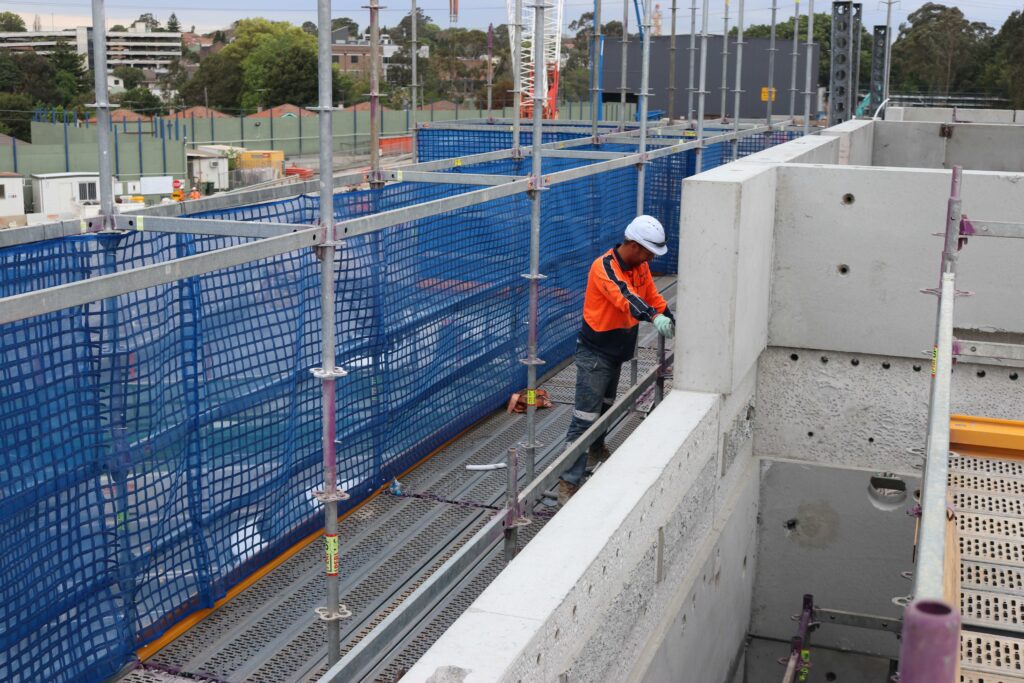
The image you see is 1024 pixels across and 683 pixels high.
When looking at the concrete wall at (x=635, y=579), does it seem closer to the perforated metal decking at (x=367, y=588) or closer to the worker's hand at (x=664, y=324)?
the worker's hand at (x=664, y=324)

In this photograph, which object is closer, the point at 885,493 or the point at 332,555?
the point at 332,555

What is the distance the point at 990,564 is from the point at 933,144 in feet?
42.0

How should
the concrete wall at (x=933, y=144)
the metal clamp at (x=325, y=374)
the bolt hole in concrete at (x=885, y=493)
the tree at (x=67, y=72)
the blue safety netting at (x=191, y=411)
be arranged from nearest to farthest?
the blue safety netting at (x=191, y=411) < the metal clamp at (x=325, y=374) < the bolt hole in concrete at (x=885, y=493) < the concrete wall at (x=933, y=144) < the tree at (x=67, y=72)

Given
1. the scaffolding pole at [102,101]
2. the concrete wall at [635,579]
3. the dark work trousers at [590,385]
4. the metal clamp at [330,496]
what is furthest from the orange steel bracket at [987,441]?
the scaffolding pole at [102,101]

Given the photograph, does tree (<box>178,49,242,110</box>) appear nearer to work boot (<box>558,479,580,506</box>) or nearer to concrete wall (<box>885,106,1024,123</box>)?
concrete wall (<box>885,106,1024,123</box>)

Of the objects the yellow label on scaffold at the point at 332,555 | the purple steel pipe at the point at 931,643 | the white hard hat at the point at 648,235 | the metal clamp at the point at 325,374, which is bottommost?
the yellow label on scaffold at the point at 332,555

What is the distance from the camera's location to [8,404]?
411cm

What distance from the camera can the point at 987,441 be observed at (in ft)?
21.0

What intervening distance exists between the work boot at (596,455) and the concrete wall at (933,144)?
35.1 ft

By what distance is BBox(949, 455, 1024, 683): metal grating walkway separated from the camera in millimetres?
4559

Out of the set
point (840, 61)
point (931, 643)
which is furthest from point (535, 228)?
point (840, 61)

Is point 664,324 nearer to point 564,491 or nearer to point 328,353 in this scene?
point 564,491

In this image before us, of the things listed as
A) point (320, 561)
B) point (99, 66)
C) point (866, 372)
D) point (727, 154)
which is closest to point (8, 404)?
point (99, 66)

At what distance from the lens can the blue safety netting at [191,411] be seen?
4.28 metres
